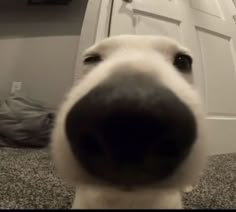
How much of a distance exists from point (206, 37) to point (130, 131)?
1936mm

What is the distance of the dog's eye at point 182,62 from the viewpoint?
681mm

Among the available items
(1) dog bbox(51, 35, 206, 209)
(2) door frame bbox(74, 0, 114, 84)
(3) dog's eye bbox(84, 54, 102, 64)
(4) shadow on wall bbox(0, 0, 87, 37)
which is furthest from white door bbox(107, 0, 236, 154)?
(1) dog bbox(51, 35, 206, 209)

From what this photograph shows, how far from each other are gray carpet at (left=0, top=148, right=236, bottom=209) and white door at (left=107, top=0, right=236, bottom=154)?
2.05 feet

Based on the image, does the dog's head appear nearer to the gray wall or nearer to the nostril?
the nostril

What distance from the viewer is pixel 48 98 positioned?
2.52 m

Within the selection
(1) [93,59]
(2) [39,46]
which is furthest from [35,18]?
(1) [93,59]

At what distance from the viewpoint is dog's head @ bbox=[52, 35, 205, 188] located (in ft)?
0.94

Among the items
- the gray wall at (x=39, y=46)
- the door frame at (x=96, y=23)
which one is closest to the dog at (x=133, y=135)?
the door frame at (x=96, y=23)

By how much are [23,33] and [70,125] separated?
239 cm

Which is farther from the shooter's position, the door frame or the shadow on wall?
the shadow on wall

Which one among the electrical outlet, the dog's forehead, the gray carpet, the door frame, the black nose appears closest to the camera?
the black nose

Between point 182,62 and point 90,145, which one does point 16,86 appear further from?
point 90,145

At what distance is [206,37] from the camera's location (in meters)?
2.10

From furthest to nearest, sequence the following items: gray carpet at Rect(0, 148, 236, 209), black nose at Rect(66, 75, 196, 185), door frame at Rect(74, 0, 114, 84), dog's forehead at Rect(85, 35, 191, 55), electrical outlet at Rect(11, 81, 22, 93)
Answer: electrical outlet at Rect(11, 81, 22, 93)
door frame at Rect(74, 0, 114, 84)
gray carpet at Rect(0, 148, 236, 209)
dog's forehead at Rect(85, 35, 191, 55)
black nose at Rect(66, 75, 196, 185)
